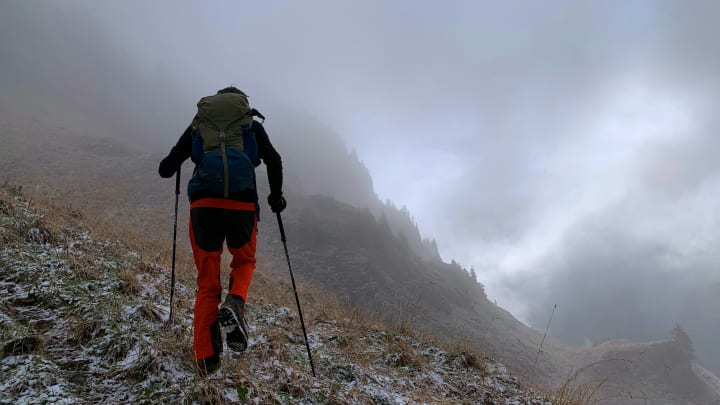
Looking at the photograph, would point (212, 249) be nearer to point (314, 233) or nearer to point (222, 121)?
point (222, 121)

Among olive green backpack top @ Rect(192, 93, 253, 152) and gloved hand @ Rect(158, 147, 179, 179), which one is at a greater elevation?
olive green backpack top @ Rect(192, 93, 253, 152)

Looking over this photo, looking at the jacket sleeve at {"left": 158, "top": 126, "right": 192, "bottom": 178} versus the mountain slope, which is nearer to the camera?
the jacket sleeve at {"left": 158, "top": 126, "right": 192, "bottom": 178}

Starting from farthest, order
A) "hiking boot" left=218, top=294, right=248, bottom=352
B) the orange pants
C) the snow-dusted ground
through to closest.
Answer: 1. the orange pants
2. "hiking boot" left=218, top=294, right=248, bottom=352
3. the snow-dusted ground

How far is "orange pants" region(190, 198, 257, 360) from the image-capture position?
336 centimetres

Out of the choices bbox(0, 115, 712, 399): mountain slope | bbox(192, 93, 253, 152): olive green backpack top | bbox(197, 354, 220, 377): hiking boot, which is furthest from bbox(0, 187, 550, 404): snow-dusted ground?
bbox(0, 115, 712, 399): mountain slope

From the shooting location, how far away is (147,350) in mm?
3477

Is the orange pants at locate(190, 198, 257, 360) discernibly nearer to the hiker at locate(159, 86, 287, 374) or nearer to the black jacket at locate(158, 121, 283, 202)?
the hiker at locate(159, 86, 287, 374)

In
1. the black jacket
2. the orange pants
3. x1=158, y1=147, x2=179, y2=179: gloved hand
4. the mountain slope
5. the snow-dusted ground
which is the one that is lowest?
the snow-dusted ground

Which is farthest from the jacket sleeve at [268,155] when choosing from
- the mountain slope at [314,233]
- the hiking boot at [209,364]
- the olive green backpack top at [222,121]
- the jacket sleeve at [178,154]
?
the mountain slope at [314,233]

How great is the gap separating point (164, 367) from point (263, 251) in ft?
92.1

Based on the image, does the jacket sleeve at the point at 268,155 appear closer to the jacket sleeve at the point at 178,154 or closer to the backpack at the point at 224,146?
the backpack at the point at 224,146

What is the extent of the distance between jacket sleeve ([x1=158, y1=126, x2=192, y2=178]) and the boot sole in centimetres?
179

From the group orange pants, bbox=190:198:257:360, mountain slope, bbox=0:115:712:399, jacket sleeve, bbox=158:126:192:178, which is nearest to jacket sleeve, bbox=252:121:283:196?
orange pants, bbox=190:198:257:360

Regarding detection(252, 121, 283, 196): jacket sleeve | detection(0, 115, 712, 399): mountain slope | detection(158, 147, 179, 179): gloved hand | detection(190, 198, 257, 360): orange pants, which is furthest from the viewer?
detection(0, 115, 712, 399): mountain slope
